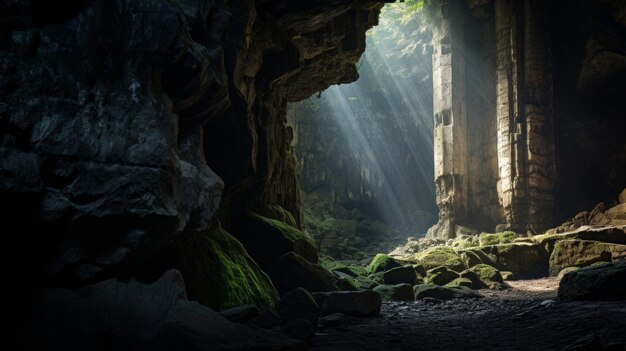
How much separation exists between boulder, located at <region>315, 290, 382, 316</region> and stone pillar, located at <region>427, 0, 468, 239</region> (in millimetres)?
17225

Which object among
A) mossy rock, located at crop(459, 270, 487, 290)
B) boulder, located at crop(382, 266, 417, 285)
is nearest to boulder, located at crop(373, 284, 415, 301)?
boulder, located at crop(382, 266, 417, 285)

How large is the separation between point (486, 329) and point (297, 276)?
360 cm

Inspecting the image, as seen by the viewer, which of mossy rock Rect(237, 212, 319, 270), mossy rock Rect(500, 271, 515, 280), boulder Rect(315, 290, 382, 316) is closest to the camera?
boulder Rect(315, 290, 382, 316)

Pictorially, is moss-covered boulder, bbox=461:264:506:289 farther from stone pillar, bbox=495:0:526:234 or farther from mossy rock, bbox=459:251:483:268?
stone pillar, bbox=495:0:526:234

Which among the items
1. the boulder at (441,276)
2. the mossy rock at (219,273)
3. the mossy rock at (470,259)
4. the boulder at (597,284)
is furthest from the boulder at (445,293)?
the mossy rock at (470,259)

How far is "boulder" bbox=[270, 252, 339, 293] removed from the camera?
8.45 m

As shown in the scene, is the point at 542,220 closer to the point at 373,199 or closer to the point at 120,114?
the point at 373,199

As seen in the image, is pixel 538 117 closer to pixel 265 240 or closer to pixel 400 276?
pixel 400 276

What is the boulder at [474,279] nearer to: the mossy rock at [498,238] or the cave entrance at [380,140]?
the mossy rock at [498,238]

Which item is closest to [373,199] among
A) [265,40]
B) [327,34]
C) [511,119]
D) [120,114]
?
[511,119]

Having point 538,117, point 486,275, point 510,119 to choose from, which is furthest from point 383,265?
point 538,117

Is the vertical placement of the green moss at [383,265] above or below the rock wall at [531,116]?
below

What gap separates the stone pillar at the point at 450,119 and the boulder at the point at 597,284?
1661 cm

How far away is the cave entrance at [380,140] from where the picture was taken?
111 ft
